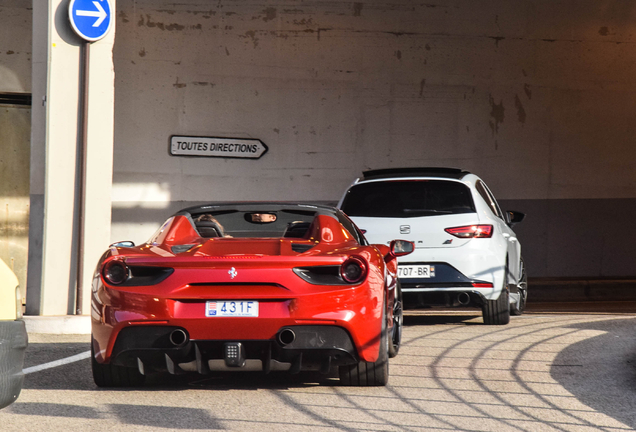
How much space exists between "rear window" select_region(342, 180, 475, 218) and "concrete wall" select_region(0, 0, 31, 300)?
732cm

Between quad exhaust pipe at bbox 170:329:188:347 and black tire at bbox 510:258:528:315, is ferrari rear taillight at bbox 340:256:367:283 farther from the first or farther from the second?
black tire at bbox 510:258:528:315

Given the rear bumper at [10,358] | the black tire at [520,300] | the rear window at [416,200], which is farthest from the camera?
the black tire at [520,300]

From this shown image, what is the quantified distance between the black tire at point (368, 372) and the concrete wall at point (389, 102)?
30.3 feet

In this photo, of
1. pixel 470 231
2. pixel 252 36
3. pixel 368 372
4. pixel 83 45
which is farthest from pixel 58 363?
pixel 252 36

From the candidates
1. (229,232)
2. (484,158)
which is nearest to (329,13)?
(484,158)

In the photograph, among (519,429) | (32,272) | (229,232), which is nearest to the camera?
(519,429)

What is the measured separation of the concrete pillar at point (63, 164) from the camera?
856 centimetres

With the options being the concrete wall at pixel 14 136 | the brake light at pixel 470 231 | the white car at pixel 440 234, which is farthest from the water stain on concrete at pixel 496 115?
the concrete wall at pixel 14 136

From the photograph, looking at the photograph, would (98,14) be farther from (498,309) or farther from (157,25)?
(157,25)

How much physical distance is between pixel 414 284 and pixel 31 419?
15.5ft

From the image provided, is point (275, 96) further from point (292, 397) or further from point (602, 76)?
point (292, 397)

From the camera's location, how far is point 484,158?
603 inches

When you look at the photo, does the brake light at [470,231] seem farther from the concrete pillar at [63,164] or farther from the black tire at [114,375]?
the black tire at [114,375]

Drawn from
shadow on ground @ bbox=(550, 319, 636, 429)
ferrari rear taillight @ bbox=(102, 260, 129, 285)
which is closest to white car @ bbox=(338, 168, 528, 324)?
shadow on ground @ bbox=(550, 319, 636, 429)
